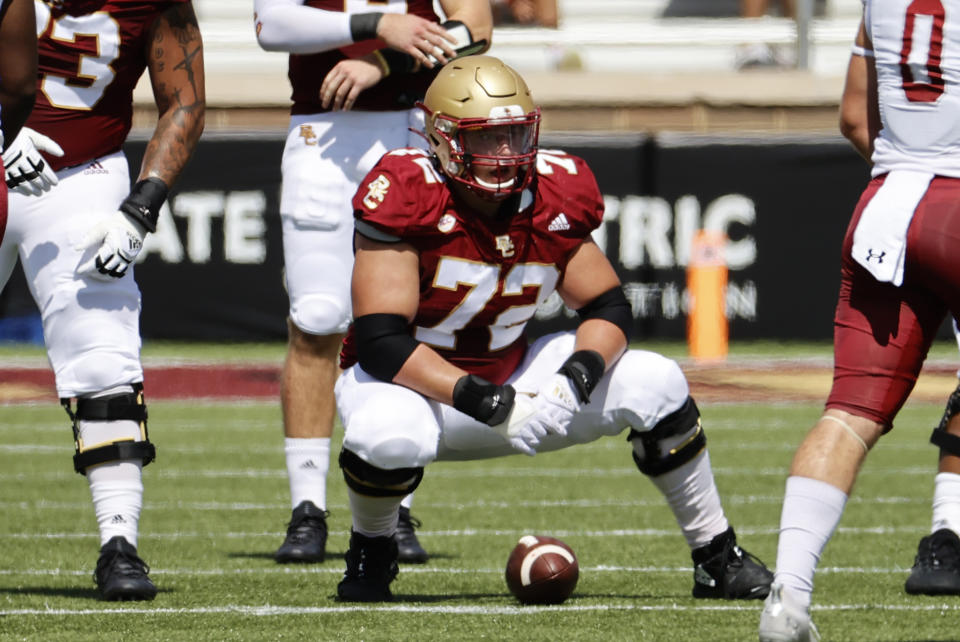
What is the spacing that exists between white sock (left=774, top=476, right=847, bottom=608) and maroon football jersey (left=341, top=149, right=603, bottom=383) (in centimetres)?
115

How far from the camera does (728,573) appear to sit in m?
4.71

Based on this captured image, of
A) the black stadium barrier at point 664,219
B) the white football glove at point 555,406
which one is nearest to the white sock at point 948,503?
the white football glove at point 555,406

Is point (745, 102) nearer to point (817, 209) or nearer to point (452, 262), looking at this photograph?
point (817, 209)

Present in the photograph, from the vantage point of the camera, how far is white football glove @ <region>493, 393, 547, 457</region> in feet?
14.7

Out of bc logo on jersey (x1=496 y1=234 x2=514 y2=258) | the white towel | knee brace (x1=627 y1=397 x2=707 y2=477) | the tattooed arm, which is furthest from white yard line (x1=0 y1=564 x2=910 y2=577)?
the white towel

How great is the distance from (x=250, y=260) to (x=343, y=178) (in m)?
7.49

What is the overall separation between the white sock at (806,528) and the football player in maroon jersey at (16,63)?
5.93 feet

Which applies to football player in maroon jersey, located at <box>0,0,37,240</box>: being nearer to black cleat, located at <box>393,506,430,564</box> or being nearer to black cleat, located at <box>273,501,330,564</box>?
black cleat, located at <box>273,501,330,564</box>

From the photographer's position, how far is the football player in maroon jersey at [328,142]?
18.1 feet

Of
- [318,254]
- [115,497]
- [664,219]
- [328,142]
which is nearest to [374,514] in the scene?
[115,497]

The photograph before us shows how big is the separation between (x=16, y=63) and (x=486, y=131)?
3.80ft

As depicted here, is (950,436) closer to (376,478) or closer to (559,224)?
(559,224)

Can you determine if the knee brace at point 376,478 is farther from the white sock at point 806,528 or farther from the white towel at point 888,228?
the white towel at point 888,228

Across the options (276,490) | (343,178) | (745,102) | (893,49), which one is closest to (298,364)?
(343,178)
